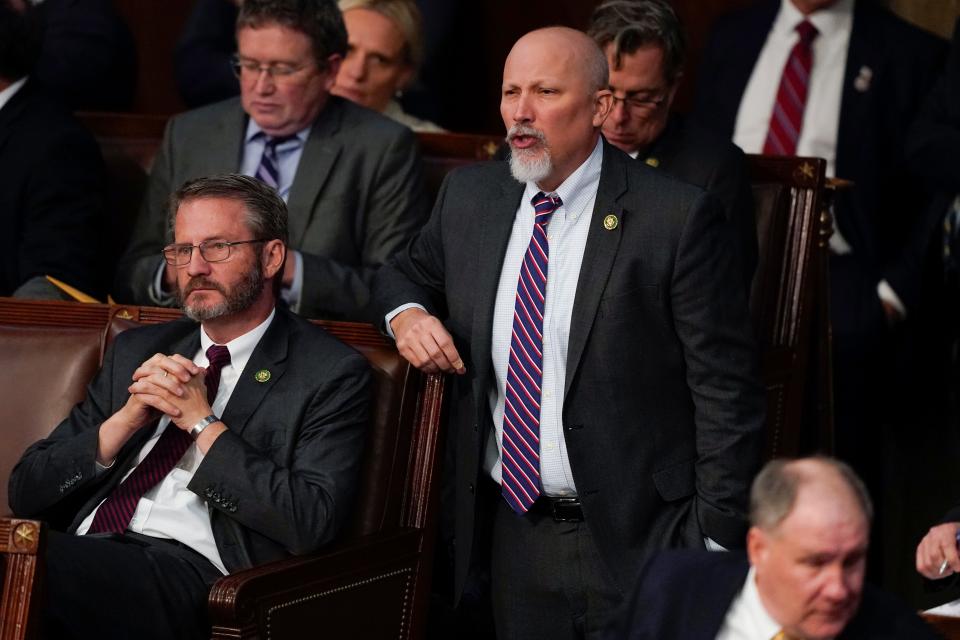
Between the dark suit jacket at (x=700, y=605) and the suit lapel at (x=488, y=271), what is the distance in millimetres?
720

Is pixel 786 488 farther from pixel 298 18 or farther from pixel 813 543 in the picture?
pixel 298 18

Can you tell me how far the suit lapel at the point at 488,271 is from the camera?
302 centimetres

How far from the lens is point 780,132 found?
461cm

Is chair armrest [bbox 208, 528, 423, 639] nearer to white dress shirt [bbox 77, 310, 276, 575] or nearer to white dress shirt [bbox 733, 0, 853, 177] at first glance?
white dress shirt [bbox 77, 310, 276, 575]

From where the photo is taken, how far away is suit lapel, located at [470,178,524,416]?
3.02 meters

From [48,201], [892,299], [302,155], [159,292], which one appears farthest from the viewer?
[892,299]

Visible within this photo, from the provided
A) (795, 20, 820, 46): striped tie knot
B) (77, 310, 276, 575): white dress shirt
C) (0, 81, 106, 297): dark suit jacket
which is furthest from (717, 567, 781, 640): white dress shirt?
(795, 20, 820, 46): striped tie knot

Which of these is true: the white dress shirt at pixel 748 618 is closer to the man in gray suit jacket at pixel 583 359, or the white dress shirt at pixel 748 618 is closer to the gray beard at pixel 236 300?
→ the man in gray suit jacket at pixel 583 359

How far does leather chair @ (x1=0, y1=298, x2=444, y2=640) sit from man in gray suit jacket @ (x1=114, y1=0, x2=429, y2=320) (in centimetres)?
47

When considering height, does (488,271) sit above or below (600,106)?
below

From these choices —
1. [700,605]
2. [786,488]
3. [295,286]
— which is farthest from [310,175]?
[786,488]

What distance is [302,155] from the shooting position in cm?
390

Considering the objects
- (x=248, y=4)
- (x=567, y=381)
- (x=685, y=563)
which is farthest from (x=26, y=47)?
(x=685, y=563)

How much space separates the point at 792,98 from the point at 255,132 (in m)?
1.55
